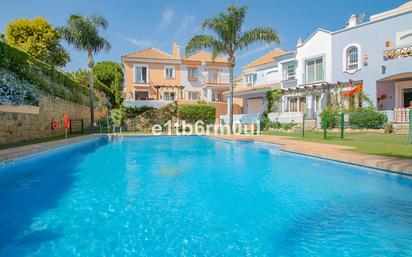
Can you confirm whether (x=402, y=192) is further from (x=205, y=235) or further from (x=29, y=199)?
(x=29, y=199)

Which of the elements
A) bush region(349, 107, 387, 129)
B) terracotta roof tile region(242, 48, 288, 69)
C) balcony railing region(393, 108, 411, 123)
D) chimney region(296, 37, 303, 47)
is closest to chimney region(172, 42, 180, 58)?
terracotta roof tile region(242, 48, 288, 69)

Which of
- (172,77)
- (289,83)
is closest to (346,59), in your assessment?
(289,83)

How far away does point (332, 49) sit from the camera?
73.4 feet

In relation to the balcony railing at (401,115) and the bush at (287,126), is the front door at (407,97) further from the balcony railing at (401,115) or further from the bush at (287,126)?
the bush at (287,126)

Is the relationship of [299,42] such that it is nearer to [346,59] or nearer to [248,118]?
[346,59]

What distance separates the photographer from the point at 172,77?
33969 millimetres

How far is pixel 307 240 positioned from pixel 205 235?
1.39 meters

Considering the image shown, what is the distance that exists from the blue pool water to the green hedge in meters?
7.40

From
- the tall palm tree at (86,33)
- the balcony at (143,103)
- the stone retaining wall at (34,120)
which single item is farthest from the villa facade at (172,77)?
the stone retaining wall at (34,120)

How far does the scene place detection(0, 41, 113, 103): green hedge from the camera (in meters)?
12.0

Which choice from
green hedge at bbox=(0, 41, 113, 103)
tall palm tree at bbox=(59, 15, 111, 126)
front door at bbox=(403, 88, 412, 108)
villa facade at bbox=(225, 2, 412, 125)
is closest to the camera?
green hedge at bbox=(0, 41, 113, 103)

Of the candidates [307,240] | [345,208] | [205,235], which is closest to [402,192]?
[345,208]

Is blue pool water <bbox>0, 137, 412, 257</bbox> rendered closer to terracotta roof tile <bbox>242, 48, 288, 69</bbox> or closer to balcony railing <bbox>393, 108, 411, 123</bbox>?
balcony railing <bbox>393, 108, 411, 123</bbox>

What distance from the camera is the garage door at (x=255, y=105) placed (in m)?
31.5
